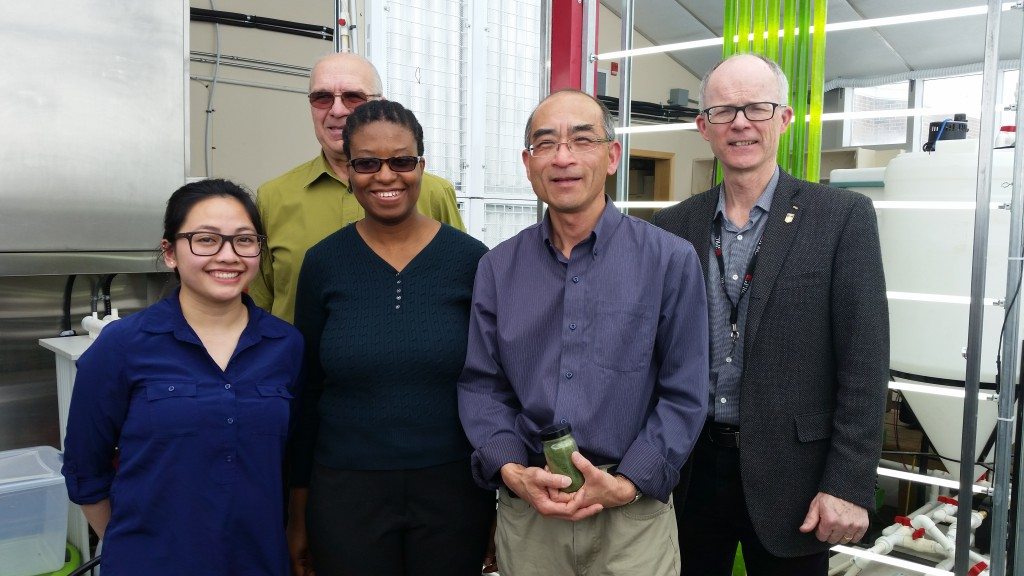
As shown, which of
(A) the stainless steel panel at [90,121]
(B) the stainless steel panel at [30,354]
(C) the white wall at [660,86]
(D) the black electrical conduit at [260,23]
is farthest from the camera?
(C) the white wall at [660,86]

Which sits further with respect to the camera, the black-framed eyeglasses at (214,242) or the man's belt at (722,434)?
the man's belt at (722,434)

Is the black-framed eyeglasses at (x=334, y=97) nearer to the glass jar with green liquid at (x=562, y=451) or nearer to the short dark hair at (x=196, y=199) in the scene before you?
the short dark hair at (x=196, y=199)

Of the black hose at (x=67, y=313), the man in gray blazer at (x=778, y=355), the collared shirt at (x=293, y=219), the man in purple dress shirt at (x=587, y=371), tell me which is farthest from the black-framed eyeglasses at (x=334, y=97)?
the black hose at (x=67, y=313)

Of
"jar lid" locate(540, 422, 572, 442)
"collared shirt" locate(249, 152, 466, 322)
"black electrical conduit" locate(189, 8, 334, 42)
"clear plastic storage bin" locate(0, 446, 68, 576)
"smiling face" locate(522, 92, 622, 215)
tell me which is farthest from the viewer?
"black electrical conduit" locate(189, 8, 334, 42)

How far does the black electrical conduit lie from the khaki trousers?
4.23 m

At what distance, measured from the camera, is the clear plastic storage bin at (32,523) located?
206 centimetres

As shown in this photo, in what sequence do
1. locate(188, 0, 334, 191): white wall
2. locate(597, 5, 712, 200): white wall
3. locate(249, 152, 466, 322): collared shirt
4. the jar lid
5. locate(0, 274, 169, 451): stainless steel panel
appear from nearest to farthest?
the jar lid → locate(249, 152, 466, 322): collared shirt → locate(0, 274, 169, 451): stainless steel panel → locate(188, 0, 334, 191): white wall → locate(597, 5, 712, 200): white wall

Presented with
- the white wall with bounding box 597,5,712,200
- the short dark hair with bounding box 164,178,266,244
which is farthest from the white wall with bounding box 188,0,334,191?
the short dark hair with bounding box 164,178,266,244

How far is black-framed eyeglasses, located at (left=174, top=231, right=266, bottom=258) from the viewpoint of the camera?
1342 millimetres

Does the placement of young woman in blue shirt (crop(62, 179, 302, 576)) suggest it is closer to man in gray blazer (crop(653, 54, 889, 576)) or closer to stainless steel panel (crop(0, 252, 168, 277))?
man in gray blazer (crop(653, 54, 889, 576))

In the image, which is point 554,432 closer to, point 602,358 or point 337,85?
point 602,358

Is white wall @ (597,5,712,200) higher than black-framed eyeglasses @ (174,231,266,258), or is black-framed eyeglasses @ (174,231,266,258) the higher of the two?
white wall @ (597,5,712,200)

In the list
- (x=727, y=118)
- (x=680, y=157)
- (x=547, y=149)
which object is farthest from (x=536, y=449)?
(x=680, y=157)

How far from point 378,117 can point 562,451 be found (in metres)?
0.74
